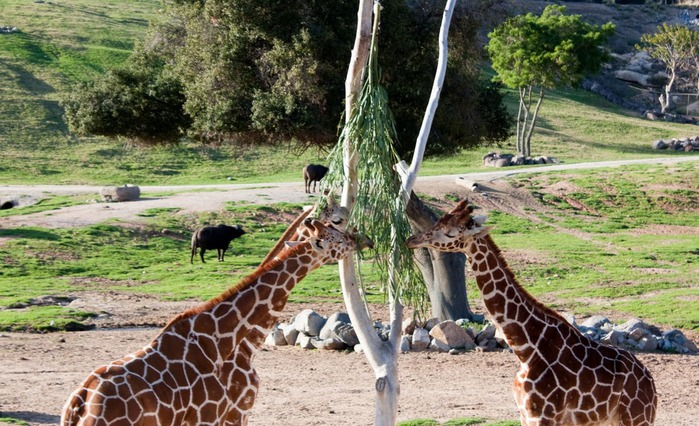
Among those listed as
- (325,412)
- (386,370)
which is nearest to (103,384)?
(386,370)

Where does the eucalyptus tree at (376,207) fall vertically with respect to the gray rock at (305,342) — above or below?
above

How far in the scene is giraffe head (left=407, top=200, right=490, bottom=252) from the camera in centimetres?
885

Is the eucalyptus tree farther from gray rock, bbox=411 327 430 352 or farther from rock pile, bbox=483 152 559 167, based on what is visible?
rock pile, bbox=483 152 559 167

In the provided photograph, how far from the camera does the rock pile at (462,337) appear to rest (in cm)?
1623

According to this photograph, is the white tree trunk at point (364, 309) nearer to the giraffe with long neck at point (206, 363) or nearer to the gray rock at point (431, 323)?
the giraffe with long neck at point (206, 363)

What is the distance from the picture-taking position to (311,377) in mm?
14547

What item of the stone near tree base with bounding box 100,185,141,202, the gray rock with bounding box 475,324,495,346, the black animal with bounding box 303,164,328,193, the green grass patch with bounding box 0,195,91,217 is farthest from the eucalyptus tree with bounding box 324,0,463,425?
the black animal with bounding box 303,164,328,193

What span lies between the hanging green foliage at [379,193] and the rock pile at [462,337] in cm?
667

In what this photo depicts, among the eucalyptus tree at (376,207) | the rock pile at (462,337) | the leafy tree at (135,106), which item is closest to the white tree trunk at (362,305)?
the eucalyptus tree at (376,207)

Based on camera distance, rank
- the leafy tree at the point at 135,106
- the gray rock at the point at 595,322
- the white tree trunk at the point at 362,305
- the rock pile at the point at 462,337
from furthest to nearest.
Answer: the leafy tree at the point at 135,106 → the gray rock at the point at 595,322 → the rock pile at the point at 462,337 → the white tree trunk at the point at 362,305

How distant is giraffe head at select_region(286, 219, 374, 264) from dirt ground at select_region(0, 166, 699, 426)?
3746mm

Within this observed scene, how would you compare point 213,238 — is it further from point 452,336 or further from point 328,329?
point 452,336

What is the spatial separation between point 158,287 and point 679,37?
4893 cm

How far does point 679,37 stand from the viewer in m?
63.1
